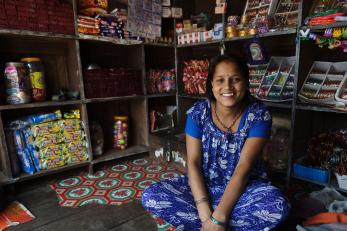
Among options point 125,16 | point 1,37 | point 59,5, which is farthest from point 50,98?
point 125,16

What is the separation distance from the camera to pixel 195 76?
8.59ft

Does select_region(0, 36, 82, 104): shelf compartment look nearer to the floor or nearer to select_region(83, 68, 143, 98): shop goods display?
select_region(83, 68, 143, 98): shop goods display

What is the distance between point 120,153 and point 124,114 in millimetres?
511

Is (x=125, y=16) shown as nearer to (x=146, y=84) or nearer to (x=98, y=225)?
(x=146, y=84)

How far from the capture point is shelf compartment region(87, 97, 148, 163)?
8.61 feet

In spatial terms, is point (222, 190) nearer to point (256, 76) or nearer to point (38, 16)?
point (256, 76)

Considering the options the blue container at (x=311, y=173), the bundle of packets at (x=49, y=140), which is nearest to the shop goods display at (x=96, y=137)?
the bundle of packets at (x=49, y=140)

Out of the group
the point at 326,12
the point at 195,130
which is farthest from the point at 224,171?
the point at 326,12

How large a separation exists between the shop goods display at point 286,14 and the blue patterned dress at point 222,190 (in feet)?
3.02

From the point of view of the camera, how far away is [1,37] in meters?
2.04

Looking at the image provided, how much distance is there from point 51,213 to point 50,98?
1.01 metres

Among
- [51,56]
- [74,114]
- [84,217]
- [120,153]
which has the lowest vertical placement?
[84,217]

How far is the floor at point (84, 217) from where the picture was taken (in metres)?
1.50

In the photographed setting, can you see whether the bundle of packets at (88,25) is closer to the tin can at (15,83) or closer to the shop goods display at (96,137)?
the tin can at (15,83)
